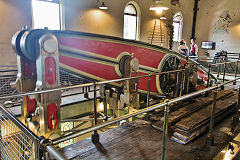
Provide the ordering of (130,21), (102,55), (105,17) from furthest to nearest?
(130,21), (105,17), (102,55)

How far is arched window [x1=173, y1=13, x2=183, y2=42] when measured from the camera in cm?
1128

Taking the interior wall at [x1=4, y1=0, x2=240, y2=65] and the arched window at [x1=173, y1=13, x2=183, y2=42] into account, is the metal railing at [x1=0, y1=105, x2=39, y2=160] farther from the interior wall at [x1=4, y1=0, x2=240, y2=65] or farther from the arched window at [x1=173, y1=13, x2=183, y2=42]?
the arched window at [x1=173, y1=13, x2=183, y2=42]

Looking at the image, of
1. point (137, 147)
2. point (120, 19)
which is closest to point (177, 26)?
point (120, 19)

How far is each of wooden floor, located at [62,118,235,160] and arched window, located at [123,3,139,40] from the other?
6495mm

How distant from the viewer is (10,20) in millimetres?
4801

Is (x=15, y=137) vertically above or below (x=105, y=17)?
below

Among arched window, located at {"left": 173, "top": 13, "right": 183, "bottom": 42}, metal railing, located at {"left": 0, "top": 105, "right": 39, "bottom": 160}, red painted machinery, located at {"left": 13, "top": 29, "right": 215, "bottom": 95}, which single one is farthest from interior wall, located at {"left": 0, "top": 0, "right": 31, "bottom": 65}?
arched window, located at {"left": 173, "top": 13, "right": 183, "bottom": 42}

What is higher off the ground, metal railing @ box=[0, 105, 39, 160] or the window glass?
the window glass

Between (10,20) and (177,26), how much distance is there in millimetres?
9412

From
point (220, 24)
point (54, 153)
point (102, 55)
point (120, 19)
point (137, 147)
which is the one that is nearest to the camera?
point (54, 153)

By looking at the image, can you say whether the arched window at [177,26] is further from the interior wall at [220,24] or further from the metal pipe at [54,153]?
the metal pipe at [54,153]

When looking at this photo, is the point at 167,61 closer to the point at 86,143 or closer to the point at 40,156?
the point at 86,143

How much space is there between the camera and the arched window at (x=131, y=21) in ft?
27.1

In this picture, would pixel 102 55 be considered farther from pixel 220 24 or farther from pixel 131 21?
pixel 220 24
